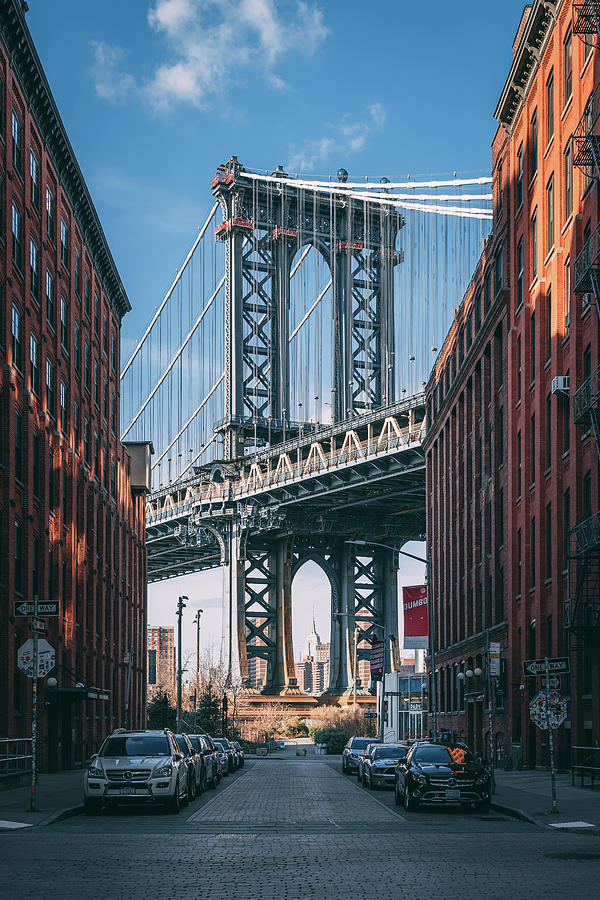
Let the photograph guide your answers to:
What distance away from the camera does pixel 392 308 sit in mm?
104625

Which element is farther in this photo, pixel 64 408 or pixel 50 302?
pixel 64 408

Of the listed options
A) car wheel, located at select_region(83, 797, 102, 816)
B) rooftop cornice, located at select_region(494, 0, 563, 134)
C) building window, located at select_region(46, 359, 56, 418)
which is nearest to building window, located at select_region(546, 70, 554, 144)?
rooftop cornice, located at select_region(494, 0, 563, 134)

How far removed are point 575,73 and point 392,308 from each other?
65599mm

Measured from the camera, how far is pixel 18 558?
39031 mm

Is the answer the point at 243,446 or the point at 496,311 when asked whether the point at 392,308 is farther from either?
the point at 496,311

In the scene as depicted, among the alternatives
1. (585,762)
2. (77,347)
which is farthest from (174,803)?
(77,347)

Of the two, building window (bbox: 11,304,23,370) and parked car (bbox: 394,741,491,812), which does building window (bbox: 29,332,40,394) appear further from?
parked car (bbox: 394,741,491,812)

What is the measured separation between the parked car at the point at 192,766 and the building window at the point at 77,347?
2390 cm

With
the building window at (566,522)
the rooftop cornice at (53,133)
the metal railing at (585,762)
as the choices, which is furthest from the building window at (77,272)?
the metal railing at (585,762)

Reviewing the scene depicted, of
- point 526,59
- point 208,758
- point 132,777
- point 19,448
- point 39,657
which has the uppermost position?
point 526,59

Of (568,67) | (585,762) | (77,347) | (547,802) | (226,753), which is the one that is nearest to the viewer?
(547,802)

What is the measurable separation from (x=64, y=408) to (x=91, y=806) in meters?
27.0

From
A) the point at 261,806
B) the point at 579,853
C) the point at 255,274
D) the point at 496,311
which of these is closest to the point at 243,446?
the point at 255,274

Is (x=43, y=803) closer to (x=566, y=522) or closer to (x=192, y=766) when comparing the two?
(x=192, y=766)
